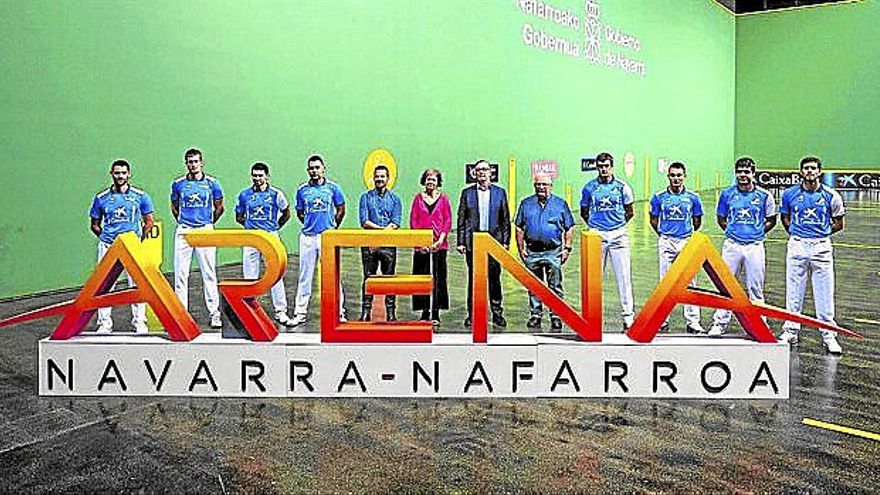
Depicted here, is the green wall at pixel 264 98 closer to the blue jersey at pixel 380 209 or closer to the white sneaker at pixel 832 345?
the blue jersey at pixel 380 209

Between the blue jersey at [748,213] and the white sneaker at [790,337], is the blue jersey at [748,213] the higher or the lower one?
the higher one

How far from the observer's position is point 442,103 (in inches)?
608

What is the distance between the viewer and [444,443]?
4832mm

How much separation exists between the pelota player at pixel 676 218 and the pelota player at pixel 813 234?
0.83 meters

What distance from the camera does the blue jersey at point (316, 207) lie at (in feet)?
26.2

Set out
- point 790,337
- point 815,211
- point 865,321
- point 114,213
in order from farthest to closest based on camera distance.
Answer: point 865,321, point 114,213, point 790,337, point 815,211

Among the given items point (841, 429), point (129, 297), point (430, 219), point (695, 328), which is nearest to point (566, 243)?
point (430, 219)

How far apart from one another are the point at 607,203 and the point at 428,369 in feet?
9.20

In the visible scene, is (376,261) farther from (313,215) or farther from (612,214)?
(612,214)

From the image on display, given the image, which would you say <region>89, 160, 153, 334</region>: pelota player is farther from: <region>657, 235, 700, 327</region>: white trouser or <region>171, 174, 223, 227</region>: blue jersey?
<region>657, 235, 700, 327</region>: white trouser

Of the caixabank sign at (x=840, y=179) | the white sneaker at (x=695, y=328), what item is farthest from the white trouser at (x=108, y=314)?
the caixabank sign at (x=840, y=179)

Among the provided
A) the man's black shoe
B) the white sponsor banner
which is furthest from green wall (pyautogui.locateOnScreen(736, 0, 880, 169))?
the white sponsor banner

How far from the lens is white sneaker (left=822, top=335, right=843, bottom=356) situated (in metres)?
6.85

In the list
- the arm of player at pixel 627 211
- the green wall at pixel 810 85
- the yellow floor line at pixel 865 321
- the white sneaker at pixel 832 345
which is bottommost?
the white sneaker at pixel 832 345
